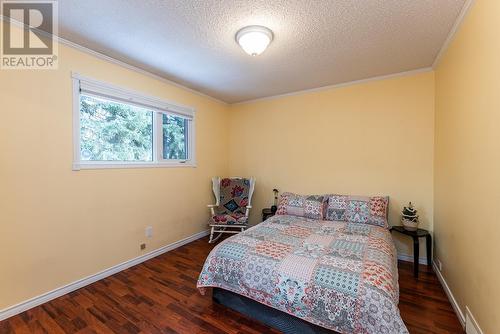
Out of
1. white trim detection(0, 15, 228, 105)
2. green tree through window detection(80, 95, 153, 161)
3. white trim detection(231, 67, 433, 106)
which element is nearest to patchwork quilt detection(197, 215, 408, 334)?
green tree through window detection(80, 95, 153, 161)

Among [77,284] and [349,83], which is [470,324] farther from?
[77,284]

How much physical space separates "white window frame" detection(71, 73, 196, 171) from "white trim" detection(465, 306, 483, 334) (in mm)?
3319

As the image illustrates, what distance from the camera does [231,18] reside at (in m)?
1.82

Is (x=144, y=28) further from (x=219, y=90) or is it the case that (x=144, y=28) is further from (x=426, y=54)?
(x=426, y=54)

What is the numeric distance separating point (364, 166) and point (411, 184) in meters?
0.57

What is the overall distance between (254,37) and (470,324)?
270cm

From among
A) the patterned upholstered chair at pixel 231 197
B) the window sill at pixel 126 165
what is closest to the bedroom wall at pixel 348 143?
the patterned upholstered chair at pixel 231 197

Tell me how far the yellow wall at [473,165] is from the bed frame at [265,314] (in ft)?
3.47

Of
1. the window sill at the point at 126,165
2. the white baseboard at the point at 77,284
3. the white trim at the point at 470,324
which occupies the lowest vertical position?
the white baseboard at the point at 77,284

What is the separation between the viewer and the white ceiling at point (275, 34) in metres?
1.69

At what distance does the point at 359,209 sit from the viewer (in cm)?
277

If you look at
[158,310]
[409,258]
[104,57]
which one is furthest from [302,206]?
[104,57]

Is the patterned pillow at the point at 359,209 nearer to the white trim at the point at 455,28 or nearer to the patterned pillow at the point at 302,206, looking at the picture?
the patterned pillow at the point at 302,206

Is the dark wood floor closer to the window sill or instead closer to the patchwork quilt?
the patchwork quilt
